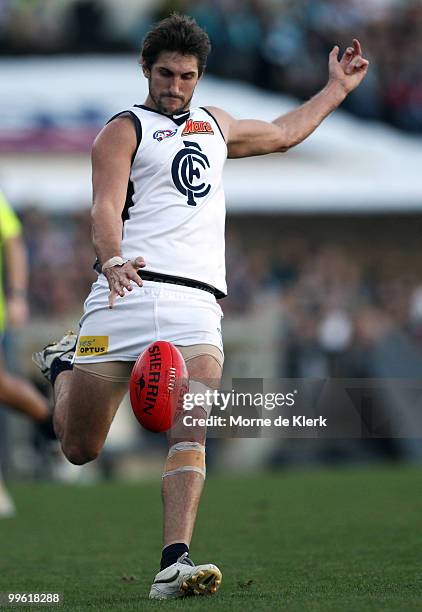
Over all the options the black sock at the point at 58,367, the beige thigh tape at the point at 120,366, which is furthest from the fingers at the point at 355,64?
the black sock at the point at 58,367

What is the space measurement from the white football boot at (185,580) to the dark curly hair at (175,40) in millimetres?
2038

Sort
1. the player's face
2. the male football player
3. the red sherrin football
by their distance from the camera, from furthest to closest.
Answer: the player's face < the male football player < the red sherrin football

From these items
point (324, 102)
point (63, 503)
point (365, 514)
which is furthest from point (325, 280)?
point (324, 102)

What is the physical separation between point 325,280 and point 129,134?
11.8 metres

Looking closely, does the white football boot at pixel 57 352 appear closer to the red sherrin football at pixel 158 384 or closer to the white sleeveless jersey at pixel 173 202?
the white sleeveless jersey at pixel 173 202

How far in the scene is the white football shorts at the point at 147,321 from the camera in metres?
5.63

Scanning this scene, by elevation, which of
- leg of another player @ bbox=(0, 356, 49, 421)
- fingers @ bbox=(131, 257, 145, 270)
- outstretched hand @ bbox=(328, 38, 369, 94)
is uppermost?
outstretched hand @ bbox=(328, 38, 369, 94)

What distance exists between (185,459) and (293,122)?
5.68ft

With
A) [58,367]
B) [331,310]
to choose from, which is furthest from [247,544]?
[331,310]

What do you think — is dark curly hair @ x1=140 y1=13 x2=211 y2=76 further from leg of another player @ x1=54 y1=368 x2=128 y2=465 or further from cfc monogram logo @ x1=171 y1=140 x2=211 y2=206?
leg of another player @ x1=54 y1=368 x2=128 y2=465

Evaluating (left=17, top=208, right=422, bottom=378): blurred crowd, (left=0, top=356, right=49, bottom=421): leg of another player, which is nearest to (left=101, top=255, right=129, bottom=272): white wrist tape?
(left=0, top=356, right=49, bottom=421): leg of another player

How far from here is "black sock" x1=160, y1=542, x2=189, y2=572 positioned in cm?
534

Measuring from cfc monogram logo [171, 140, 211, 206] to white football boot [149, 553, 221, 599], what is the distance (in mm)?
1485

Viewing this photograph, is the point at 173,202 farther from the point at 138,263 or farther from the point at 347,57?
the point at 347,57
